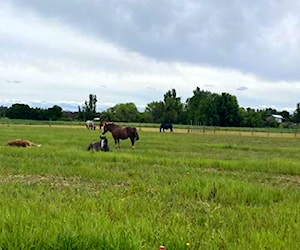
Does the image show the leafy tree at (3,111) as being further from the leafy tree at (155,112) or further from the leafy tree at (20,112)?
the leafy tree at (155,112)

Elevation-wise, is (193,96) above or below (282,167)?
above

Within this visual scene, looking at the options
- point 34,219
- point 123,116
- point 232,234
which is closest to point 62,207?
point 34,219

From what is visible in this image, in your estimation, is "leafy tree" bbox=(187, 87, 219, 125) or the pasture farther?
"leafy tree" bbox=(187, 87, 219, 125)

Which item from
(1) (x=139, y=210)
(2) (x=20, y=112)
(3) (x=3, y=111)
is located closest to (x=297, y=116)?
(2) (x=20, y=112)

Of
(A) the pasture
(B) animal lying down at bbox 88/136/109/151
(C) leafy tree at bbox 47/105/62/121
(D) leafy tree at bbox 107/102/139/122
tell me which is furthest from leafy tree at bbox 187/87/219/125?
(A) the pasture

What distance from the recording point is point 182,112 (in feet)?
342

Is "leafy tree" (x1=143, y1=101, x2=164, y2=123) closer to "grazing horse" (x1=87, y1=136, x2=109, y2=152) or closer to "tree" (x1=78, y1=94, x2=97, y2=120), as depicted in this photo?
"tree" (x1=78, y1=94, x2=97, y2=120)

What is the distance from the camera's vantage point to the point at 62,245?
4.61 m

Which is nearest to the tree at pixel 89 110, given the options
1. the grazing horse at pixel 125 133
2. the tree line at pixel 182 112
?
the tree line at pixel 182 112

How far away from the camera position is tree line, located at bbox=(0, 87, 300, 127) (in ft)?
302

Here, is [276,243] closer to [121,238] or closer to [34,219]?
[121,238]

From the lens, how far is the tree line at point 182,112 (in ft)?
302

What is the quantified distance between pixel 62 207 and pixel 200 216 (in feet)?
7.84

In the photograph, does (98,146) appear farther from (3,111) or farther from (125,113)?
(3,111)
